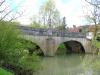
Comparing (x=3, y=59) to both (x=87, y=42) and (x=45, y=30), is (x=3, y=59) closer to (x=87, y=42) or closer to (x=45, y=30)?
(x=45, y=30)

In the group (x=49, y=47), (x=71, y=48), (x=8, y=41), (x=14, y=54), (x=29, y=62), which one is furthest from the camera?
(x=71, y=48)

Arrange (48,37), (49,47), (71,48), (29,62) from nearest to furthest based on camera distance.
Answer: (29,62) → (48,37) → (49,47) → (71,48)

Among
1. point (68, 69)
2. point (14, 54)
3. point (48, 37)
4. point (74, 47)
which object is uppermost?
point (48, 37)

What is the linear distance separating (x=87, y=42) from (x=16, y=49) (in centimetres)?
2692

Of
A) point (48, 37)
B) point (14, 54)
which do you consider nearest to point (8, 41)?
point (14, 54)

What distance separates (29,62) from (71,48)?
1162 inches

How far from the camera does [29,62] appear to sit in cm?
1303

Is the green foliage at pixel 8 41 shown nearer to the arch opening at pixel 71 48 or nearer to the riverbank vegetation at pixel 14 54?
the riverbank vegetation at pixel 14 54

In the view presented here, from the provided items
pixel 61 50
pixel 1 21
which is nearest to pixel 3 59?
pixel 1 21

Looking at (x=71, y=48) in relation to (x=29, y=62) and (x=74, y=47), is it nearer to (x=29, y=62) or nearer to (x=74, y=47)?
(x=74, y=47)

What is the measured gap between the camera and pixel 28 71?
515 inches

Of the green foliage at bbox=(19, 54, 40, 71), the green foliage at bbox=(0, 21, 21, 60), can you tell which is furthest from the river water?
the green foliage at bbox=(0, 21, 21, 60)

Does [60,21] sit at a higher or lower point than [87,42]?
higher

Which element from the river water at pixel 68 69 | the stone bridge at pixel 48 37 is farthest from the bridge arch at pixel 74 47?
the river water at pixel 68 69
